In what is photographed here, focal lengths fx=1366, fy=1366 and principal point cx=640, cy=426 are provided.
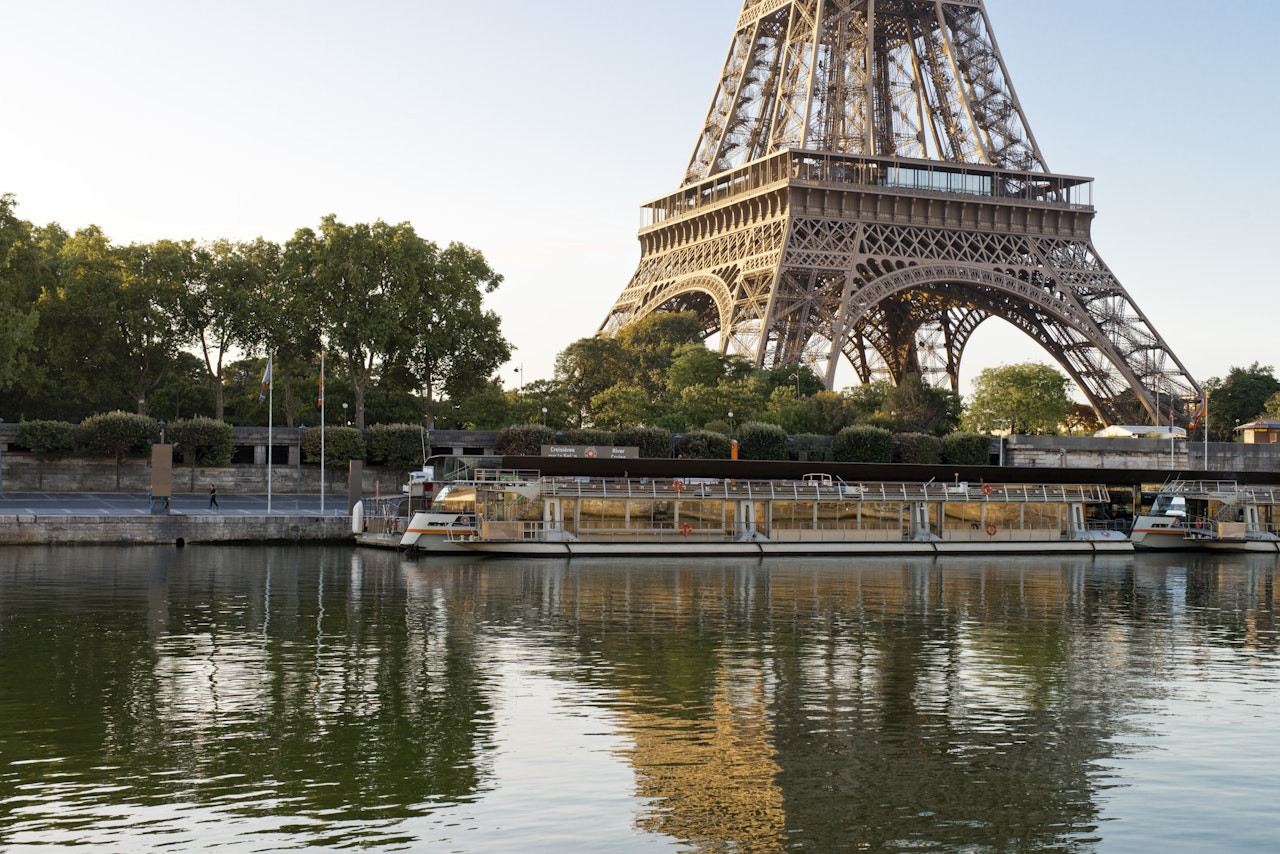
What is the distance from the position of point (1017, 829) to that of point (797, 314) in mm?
68488

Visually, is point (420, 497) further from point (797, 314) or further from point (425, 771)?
point (425, 771)

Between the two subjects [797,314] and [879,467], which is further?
[797,314]

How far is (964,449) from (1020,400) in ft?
45.7

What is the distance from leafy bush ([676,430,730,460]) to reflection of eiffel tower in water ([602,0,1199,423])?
7844mm

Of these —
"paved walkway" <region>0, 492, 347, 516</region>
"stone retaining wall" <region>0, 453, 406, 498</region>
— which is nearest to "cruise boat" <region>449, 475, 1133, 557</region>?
"paved walkway" <region>0, 492, 347, 516</region>

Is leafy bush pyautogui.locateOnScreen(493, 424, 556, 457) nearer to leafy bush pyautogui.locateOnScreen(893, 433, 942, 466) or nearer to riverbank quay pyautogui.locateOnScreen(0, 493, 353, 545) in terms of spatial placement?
riverbank quay pyautogui.locateOnScreen(0, 493, 353, 545)

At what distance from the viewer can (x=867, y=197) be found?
83062 mm

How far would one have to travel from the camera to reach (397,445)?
71250 mm

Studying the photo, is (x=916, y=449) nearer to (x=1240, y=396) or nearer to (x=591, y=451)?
(x=591, y=451)

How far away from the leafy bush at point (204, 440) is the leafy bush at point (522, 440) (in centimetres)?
1372

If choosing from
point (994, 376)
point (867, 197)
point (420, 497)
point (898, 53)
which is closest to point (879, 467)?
point (420, 497)

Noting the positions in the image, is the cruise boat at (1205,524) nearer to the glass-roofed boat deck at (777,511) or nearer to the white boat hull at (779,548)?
the white boat hull at (779,548)

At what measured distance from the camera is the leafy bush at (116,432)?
6594 cm

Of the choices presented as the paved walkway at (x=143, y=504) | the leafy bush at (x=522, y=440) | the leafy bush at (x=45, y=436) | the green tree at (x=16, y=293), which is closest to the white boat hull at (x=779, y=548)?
the paved walkway at (x=143, y=504)
